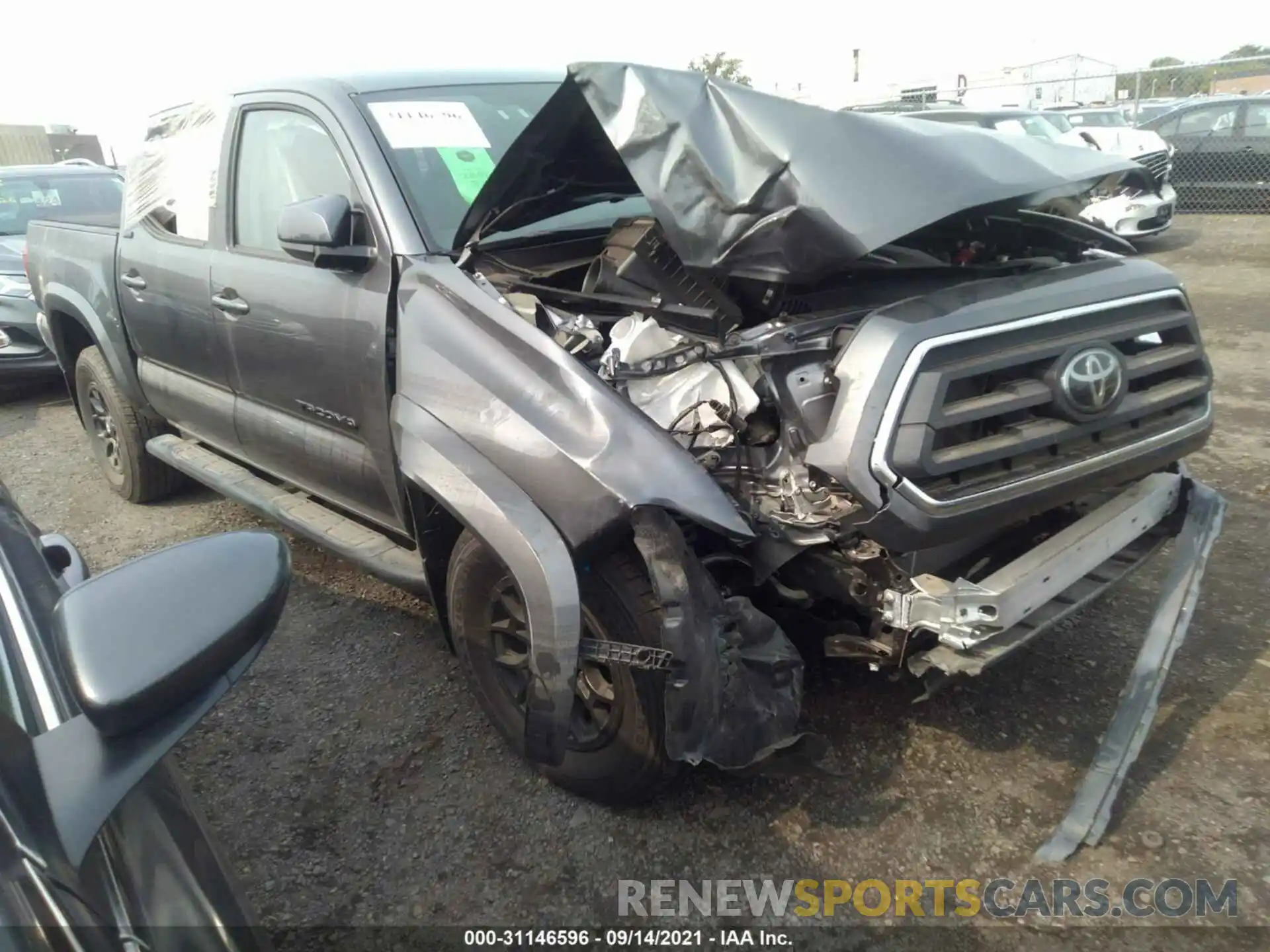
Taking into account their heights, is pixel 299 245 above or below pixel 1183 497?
above

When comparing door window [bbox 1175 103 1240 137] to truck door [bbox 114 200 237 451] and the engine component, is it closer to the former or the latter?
the engine component

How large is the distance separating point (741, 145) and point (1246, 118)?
13195 millimetres

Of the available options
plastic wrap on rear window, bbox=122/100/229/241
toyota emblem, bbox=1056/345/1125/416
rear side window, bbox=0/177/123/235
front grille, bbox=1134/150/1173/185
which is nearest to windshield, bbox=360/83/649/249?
plastic wrap on rear window, bbox=122/100/229/241

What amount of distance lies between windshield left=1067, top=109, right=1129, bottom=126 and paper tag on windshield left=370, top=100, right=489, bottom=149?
1242 cm

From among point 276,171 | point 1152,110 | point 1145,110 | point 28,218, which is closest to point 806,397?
point 276,171

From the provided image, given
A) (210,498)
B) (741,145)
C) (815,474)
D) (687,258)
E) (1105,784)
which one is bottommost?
(210,498)

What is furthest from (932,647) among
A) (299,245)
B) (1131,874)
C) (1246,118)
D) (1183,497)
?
(1246,118)

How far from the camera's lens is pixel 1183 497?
8.80ft

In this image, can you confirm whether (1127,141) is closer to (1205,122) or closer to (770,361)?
(1205,122)

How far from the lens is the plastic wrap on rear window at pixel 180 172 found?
142 inches

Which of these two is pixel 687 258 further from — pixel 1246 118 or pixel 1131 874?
pixel 1246 118

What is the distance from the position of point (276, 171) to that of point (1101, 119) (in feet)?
43.0

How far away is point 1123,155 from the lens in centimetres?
1032

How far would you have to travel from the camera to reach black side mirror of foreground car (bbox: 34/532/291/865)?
111cm
